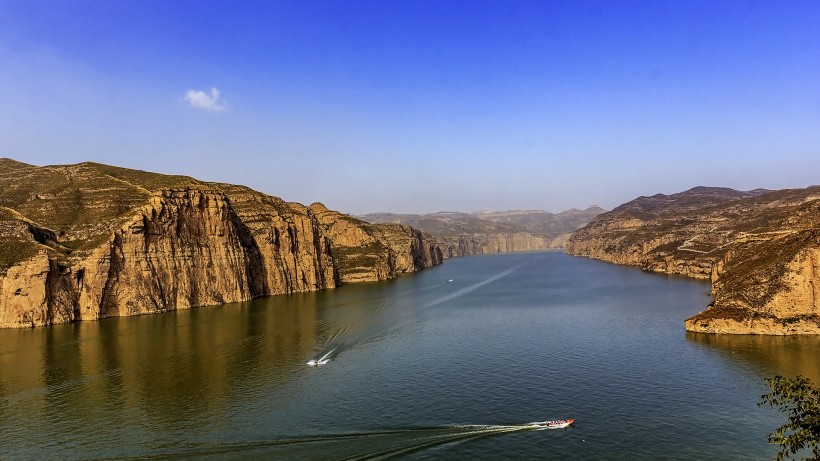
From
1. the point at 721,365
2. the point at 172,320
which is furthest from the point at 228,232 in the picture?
the point at 721,365

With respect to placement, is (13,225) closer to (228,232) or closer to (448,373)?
(228,232)

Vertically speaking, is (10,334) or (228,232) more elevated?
(228,232)

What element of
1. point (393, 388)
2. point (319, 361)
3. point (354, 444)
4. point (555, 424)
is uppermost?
point (319, 361)

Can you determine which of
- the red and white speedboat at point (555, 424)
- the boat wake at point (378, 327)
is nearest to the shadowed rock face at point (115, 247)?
the boat wake at point (378, 327)

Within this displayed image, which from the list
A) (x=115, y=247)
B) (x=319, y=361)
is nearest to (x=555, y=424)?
(x=319, y=361)

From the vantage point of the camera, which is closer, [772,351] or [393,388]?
[393,388]

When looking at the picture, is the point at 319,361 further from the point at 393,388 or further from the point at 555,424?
the point at 555,424

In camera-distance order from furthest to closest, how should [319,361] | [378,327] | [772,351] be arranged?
[378,327]
[319,361]
[772,351]

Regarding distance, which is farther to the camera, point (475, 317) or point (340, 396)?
point (475, 317)
